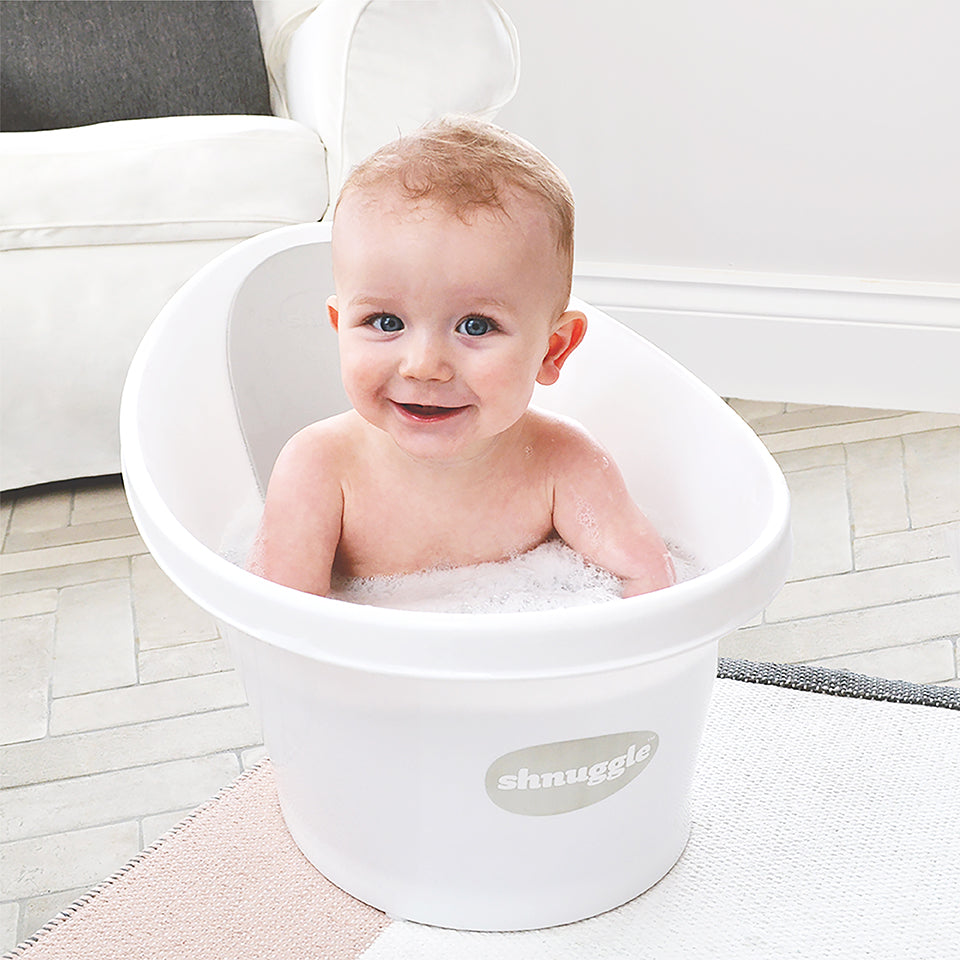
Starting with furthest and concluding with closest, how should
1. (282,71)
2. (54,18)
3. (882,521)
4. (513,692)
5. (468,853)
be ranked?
(282,71), (54,18), (882,521), (468,853), (513,692)

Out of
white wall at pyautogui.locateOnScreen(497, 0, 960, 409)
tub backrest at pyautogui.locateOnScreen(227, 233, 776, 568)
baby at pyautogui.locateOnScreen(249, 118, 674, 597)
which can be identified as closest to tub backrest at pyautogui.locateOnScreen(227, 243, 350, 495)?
tub backrest at pyautogui.locateOnScreen(227, 233, 776, 568)

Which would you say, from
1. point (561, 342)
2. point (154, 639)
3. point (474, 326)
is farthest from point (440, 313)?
point (154, 639)

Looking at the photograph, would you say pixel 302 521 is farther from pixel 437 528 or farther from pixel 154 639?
pixel 154 639

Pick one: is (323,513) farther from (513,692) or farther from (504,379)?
(513,692)

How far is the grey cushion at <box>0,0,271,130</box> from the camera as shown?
65.5 inches

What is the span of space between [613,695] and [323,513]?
1.09 feet

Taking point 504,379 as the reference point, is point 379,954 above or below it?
below

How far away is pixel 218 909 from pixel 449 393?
1.38 feet

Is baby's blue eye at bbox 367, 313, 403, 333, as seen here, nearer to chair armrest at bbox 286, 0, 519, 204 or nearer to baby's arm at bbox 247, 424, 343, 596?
baby's arm at bbox 247, 424, 343, 596

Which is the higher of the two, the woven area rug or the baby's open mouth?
the baby's open mouth

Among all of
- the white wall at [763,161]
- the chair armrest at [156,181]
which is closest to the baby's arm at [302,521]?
the chair armrest at [156,181]

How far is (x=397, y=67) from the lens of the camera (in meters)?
1.50

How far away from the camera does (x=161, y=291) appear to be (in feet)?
5.04

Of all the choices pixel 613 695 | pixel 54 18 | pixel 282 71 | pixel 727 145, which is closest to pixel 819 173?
pixel 727 145
